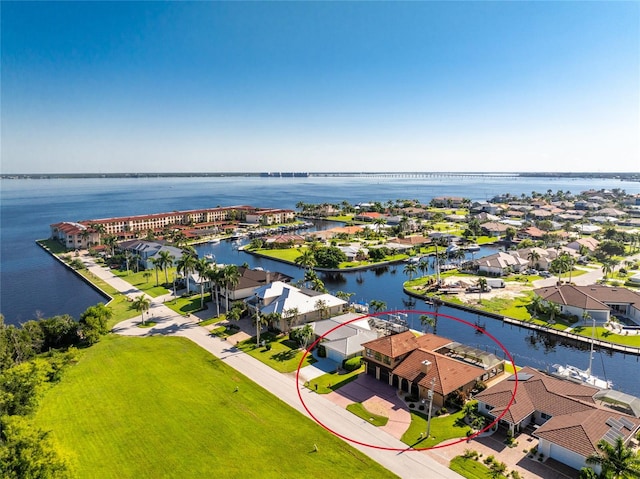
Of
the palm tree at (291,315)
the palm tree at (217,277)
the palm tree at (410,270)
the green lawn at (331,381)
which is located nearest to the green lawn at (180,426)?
the green lawn at (331,381)

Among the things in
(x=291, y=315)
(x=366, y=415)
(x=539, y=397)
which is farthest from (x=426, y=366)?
(x=291, y=315)

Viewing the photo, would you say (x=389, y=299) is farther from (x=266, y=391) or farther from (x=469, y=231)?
(x=469, y=231)

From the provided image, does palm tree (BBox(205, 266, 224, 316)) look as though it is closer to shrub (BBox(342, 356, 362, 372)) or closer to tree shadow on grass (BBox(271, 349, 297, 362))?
tree shadow on grass (BBox(271, 349, 297, 362))

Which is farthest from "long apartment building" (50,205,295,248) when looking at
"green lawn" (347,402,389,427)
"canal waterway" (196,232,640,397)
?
"green lawn" (347,402,389,427)

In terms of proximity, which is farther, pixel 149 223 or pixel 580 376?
pixel 149 223

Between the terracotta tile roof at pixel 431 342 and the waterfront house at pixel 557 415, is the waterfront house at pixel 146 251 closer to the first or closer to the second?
the terracotta tile roof at pixel 431 342

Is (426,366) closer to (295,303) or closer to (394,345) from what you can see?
(394,345)
